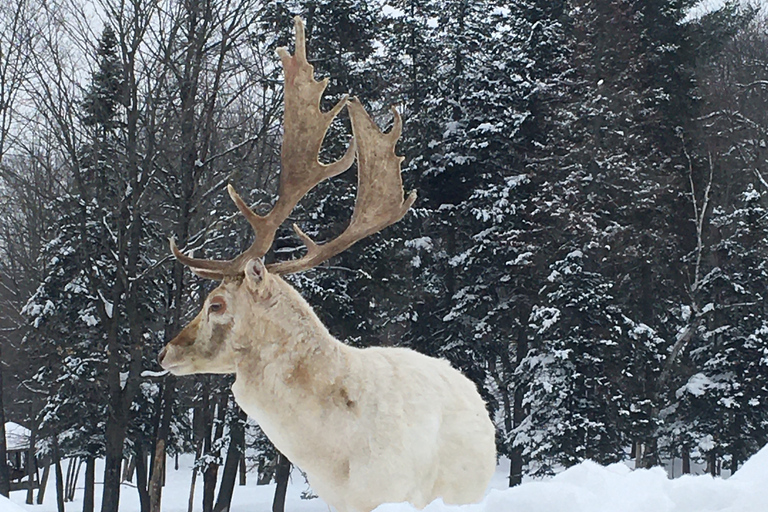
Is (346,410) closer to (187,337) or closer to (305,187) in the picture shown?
(187,337)

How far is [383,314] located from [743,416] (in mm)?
8720

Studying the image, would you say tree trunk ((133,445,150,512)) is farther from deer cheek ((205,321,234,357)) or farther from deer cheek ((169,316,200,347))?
deer cheek ((205,321,234,357))

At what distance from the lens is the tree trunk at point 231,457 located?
1504 cm

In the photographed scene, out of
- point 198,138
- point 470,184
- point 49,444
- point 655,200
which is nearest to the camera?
point 198,138

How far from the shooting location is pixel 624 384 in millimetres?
17297

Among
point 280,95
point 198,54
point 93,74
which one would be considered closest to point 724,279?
point 280,95

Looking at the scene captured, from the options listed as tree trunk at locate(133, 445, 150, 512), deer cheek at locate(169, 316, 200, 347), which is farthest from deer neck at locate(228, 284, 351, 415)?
tree trunk at locate(133, 445, 150, 512)

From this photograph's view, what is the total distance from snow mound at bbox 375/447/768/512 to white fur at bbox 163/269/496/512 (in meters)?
1.64

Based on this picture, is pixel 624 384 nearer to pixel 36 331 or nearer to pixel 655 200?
pixel 655 200

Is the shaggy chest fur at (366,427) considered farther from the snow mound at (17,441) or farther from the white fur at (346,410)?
the snow mound at (17,441)

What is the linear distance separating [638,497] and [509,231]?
56.4 ft

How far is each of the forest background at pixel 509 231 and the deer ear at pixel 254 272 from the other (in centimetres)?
907

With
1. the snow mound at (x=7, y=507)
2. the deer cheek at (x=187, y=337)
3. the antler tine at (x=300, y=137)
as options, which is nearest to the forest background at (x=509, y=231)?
the antler tine at (x=300, y=137)

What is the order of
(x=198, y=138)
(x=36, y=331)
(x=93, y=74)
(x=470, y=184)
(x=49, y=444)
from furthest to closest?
(x=49, y=444) < (x=470, y=184) < (x=36, y=331) < (x=198, y=138) < (x=93, y=74)
